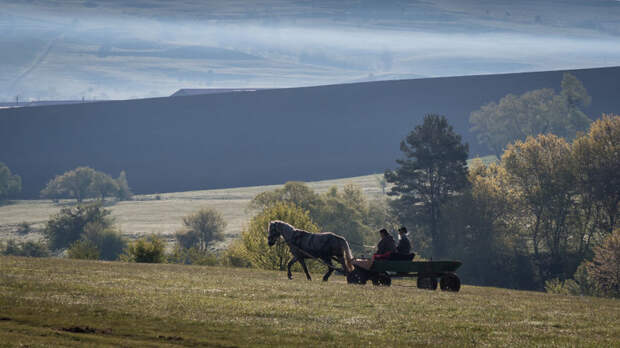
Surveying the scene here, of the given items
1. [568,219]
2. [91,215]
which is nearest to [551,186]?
[568,219]

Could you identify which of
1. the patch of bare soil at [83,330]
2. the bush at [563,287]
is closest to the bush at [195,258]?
the bush at [563,287]

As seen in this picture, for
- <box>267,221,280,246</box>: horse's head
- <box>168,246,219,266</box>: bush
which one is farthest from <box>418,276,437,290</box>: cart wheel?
<box>168,246,219,266</box>: bush

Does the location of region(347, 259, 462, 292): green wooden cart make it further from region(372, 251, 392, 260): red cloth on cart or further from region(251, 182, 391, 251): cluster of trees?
region(251, 182, 391, 251): cluster of trees

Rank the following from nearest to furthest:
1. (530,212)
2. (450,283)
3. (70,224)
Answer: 1. (450,283)
2. (530,212)
3. (70,224)

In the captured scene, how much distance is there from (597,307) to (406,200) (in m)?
97.9

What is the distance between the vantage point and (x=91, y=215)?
14638cm

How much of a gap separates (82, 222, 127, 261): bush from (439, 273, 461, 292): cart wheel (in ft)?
365

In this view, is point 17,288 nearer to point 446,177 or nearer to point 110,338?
point 110,338

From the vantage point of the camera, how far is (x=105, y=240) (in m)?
138

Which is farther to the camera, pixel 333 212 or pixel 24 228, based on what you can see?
pixel 24 228

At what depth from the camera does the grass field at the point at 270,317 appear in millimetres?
19656

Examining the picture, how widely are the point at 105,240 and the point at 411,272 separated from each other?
11260cm

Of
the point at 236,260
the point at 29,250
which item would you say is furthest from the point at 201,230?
the point at 236,260

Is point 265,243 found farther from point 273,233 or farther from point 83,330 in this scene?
point 83,330
